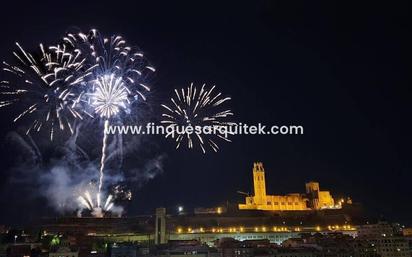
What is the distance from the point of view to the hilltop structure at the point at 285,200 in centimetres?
9256

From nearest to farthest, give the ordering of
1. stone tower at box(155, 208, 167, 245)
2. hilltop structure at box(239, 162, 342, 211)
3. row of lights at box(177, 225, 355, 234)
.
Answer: stone tower at box(155, 208, 167, 245) → row of lights at box(177, 225, 355, 234) → hilltop structure at box(239, 162, 342, 211)

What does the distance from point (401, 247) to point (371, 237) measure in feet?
14.1

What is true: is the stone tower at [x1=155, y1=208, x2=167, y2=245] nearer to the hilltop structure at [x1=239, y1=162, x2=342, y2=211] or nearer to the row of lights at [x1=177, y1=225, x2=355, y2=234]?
the row of lights at [x1=177, y1=225, x2=355, y2=234]

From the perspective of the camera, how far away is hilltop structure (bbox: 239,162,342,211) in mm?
92562

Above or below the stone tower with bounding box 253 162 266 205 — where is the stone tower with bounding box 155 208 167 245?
below

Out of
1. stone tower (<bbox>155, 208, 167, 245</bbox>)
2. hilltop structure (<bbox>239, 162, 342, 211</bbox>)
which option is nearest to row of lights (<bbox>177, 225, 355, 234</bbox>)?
stone tower (<bbox>155, 208, 167, 245</bbox>)

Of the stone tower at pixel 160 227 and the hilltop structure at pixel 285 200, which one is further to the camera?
the hilltop structure at pixel 285 200

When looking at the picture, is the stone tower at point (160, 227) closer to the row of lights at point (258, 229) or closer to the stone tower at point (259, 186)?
the row of lights at point (258, 229)

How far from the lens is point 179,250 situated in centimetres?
5234

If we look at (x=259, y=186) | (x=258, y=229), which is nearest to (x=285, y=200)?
(x=259, y=186)

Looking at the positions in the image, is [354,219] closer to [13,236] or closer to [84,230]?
[84,230]

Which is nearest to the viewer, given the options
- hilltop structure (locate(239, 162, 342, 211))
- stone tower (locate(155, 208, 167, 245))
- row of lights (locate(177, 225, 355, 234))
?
stone tower (locate(155, 208, 167, 245))

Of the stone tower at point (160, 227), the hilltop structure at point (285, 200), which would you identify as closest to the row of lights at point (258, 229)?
the stone tower at point (160, 227)

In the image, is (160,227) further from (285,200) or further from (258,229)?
(285,200)
